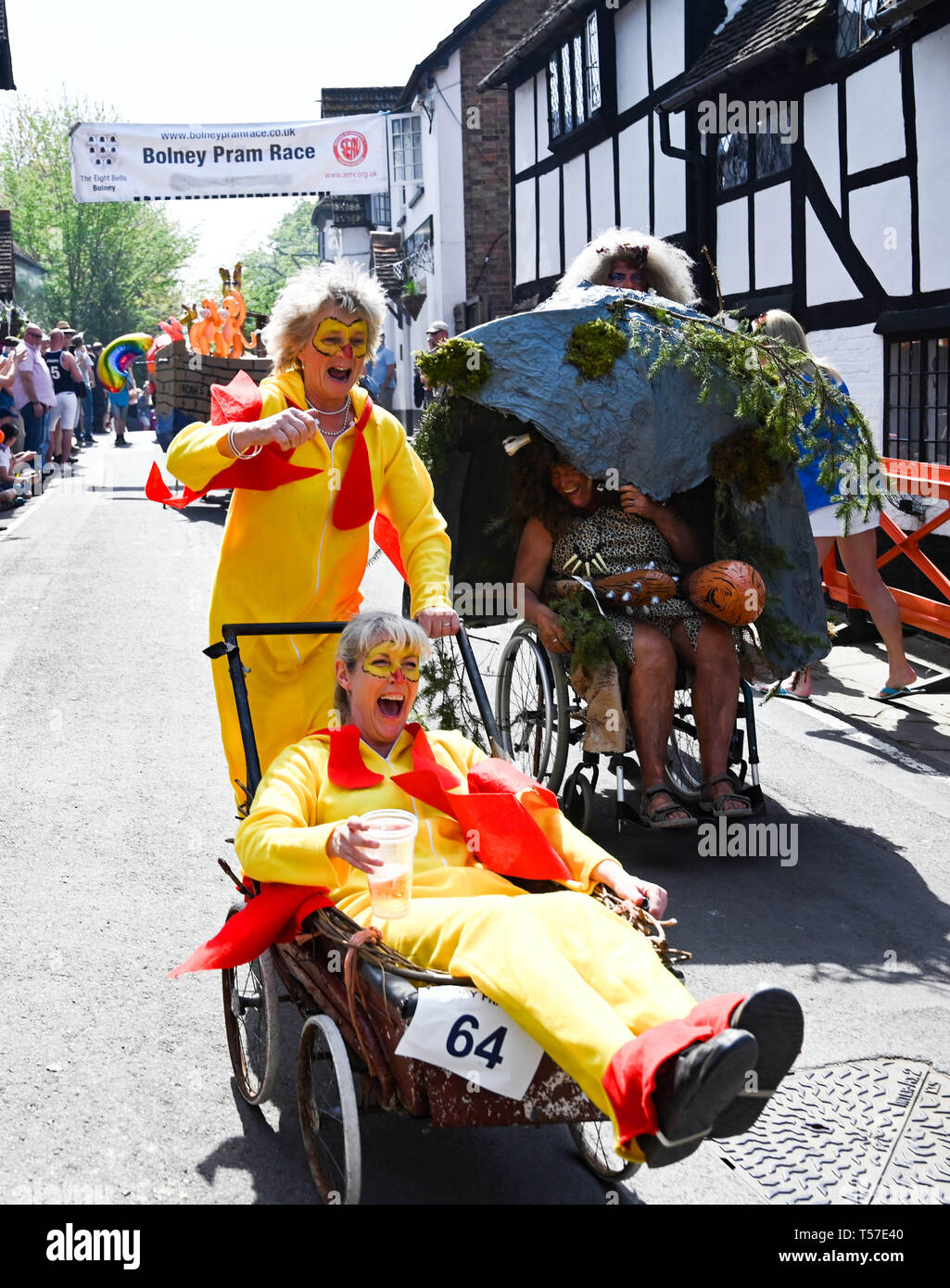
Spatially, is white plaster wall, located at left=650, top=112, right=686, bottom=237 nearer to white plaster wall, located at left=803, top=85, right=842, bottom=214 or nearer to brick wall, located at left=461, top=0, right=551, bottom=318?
white plaster wall, located at left=803, top=85, right=842, bottom=214

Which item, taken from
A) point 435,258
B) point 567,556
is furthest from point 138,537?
point 435,258

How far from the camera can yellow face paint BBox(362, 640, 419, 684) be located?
3950mm

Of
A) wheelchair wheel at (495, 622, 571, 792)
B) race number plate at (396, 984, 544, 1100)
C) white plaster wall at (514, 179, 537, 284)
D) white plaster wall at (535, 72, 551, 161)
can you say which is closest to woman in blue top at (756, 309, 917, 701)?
wheelchair wheel at (495, 622, 571, 792)

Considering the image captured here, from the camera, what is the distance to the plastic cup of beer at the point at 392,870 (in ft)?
10.9

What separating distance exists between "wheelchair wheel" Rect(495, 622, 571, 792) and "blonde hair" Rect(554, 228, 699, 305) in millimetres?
1622

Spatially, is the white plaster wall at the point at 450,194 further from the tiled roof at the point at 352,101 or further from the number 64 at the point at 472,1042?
the number 64 at the point at 472,1042

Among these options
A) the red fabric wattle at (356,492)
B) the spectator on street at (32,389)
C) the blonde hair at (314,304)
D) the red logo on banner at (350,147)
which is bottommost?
the red fabric wattle at (356,492)

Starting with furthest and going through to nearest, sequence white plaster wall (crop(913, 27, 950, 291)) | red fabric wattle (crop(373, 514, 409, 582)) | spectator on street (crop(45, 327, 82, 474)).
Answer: spectator on street (crop(45, 327, 82, 474)) < white plaster wall (crop(913, 27, 950, 291)) < red fabric wattle (crop(373, 514, 409, 582))

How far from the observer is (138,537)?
1745 cm

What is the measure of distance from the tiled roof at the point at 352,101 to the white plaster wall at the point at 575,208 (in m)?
32.6

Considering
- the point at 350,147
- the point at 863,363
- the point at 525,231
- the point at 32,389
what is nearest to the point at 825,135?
the point at 863,363

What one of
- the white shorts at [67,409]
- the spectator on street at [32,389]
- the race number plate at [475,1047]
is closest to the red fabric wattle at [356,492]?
the race number plate at [475,1047]

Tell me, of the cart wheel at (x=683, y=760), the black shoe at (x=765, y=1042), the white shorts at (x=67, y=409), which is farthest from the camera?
the white shorts at (x=67, y=409)

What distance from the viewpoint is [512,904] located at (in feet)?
10.7
